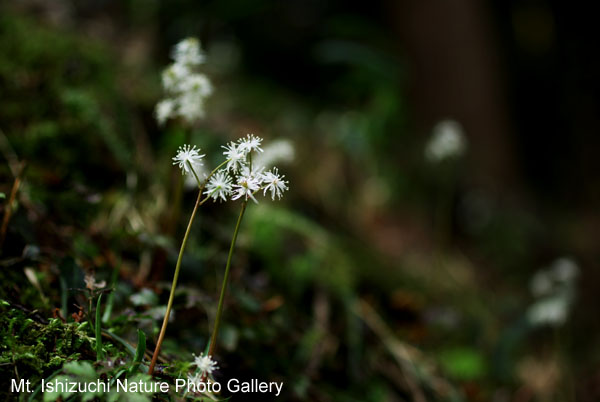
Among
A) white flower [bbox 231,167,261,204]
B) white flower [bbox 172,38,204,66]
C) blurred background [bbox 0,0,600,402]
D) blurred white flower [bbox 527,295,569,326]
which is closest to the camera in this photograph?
white flower [bbox 231,167,261,204]

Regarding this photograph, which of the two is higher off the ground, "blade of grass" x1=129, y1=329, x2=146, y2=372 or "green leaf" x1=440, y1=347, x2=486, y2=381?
"green leaf" x1=440, y1=347, x2=486, y2=381

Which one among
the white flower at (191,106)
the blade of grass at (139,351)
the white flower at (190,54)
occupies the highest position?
the white flower at (190,54)

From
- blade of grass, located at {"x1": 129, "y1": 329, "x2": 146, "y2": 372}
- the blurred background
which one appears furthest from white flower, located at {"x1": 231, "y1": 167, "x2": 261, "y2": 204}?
the blurred background

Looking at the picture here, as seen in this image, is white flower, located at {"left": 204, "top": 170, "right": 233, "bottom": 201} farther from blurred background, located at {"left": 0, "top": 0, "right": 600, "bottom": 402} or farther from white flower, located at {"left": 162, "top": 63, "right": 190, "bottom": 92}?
white flower, located at {"left": 162, "top": 63, "right": 190, "bottom": 92}

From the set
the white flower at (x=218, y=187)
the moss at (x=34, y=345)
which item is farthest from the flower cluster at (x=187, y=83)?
the moss at (x=34, y=345)

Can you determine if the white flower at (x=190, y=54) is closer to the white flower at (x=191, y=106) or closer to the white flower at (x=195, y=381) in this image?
the white flower at (x=191, y=106)
